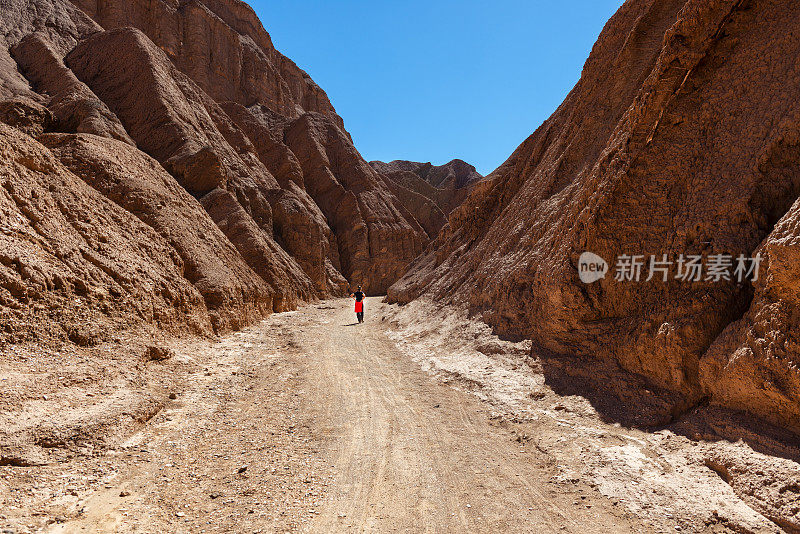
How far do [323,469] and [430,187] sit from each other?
Answer: 50.8m

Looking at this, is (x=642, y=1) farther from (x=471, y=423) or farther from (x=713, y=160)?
(x=471, y=423)

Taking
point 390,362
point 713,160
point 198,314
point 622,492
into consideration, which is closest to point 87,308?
point 198,314

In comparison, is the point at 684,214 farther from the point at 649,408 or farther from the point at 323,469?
the point at 323,469

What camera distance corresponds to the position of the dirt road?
371 centimetres

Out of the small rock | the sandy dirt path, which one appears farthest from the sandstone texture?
the sandy dirt path

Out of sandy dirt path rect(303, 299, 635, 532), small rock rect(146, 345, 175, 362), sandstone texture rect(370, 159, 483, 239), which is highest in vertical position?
sandstone texture rect(370, 159, 483, 239)

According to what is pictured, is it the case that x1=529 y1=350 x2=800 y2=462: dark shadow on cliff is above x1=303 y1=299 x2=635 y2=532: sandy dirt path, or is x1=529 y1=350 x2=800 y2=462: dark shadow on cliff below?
above

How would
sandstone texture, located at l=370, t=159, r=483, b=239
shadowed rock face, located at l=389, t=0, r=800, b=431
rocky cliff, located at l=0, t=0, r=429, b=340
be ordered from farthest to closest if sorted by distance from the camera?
sandstone texture, located at l=370, t=159, r=483, b=239
rocky cliff, located at l=0, t=0, r=429, b=340
shadowed rock face, located at l=389, t=0, r=800, b=431

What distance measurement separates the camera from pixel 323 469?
4629mm

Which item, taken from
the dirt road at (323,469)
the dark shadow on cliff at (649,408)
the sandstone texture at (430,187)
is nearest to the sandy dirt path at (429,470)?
the dirt road at (323,469)

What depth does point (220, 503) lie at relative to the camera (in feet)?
A: 12.7

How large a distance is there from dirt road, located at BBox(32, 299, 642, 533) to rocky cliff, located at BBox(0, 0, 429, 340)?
9.67 ft

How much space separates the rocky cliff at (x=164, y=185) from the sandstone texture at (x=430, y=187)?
590cm

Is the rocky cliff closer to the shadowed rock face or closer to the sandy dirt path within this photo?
the sandy dirt path
